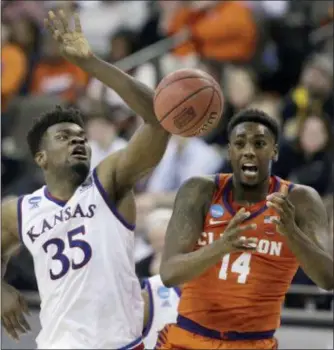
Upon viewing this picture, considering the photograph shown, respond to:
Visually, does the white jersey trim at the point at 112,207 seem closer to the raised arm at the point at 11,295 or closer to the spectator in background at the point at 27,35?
the raised arm at the point at 11,295

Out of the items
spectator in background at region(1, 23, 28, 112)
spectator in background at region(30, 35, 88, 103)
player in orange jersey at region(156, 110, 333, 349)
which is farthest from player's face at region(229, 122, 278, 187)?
spectator in background at region(1, 23, 28, 112)

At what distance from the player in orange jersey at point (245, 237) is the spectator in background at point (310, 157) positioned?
11.9ft

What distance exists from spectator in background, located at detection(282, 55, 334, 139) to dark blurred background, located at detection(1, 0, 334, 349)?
0.04 feet

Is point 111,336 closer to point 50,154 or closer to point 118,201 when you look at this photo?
point 118,201

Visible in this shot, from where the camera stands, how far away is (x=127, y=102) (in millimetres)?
5414

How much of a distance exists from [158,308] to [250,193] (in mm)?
1310

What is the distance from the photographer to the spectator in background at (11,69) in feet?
39.9

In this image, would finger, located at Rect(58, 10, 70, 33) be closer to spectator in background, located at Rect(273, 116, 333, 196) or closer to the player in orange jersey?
the player in orange jersey

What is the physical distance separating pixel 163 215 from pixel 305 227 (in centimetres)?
245

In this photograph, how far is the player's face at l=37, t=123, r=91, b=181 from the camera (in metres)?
5.67

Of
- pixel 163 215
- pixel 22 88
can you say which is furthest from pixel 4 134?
pixel 163 215

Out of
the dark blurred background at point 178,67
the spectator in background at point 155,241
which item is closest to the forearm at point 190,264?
the spectator in background at point 155,241

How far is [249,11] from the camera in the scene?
11328mm

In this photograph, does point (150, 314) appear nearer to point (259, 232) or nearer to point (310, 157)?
point (259, 232)
